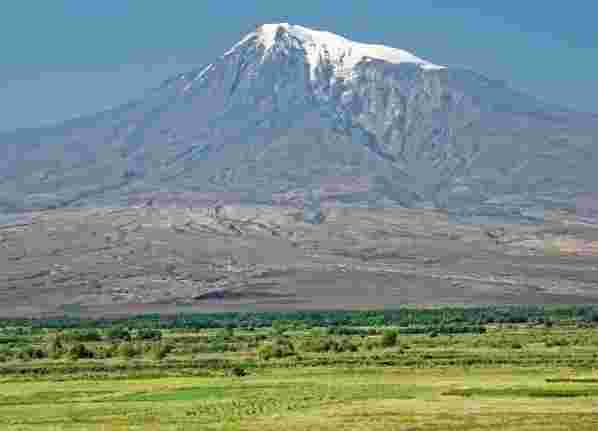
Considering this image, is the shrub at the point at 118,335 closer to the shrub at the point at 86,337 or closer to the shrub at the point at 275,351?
the shrub at the point at 86,337

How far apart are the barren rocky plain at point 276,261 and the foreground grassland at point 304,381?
128 feet

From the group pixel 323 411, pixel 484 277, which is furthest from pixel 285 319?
pixel 323 411

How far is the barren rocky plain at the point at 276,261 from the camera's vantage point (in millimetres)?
124312

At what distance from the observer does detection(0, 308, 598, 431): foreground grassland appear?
144 ft

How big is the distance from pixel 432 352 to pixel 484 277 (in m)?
70.6

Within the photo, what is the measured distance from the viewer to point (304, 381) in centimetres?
5538

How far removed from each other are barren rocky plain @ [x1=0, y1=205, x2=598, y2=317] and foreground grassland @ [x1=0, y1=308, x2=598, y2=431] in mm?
39062

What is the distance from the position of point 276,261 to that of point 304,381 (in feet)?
295

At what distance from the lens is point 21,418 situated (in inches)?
1805

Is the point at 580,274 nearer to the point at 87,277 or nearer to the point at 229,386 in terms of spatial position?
the point at 87,277

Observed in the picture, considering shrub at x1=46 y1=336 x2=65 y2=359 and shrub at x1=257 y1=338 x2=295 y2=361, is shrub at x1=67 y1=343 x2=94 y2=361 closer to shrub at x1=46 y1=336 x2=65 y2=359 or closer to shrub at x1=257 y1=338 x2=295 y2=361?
shrub at x1=46 y1=336 x2=65 y2=359

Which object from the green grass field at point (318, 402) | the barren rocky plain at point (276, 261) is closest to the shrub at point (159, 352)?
the green grass field at point (318, 402)

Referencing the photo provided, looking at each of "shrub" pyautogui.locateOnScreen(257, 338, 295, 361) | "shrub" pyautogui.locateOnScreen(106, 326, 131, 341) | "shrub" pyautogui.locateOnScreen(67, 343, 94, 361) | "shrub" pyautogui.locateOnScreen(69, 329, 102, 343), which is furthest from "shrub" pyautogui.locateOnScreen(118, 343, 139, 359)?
"shrub" pyautogui.locateOnScreen(106, 326, 131, 341)

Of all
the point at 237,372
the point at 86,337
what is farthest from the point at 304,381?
the point at 86,337
